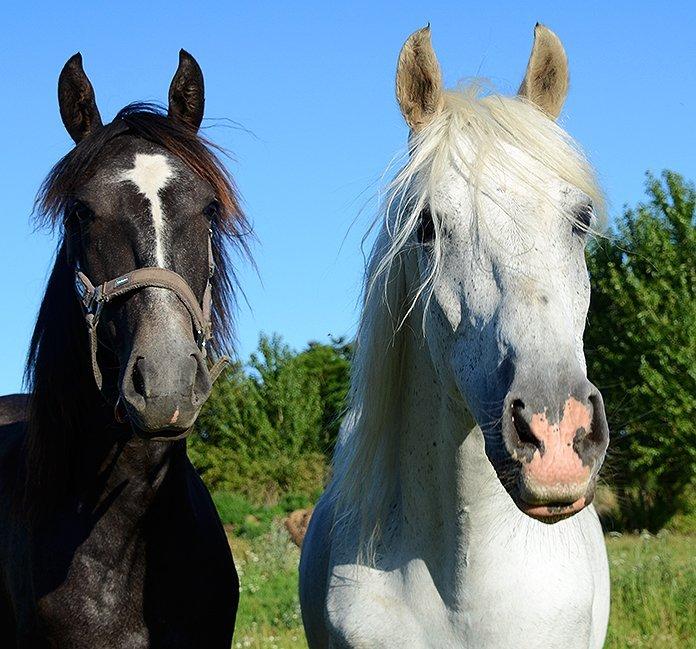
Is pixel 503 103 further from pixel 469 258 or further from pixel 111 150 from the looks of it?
pixel 111 150

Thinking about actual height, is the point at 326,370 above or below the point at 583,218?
above

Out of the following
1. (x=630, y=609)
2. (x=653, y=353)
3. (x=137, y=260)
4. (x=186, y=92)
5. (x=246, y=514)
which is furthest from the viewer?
(x=653, y=353)

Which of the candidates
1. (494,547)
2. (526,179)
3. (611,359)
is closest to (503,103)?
(526,179)

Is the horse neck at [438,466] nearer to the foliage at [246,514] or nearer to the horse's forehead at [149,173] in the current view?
the horse's forehead at [149,173]

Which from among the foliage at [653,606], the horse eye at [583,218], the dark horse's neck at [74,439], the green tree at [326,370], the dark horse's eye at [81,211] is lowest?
the foliage at [653,606]

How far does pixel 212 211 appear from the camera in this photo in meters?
3.68

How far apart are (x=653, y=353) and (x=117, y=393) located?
76.0ft

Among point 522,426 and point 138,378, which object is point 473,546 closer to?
point 522,426

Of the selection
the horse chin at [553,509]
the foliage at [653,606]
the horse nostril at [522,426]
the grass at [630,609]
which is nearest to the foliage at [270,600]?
the grass at [630,609]

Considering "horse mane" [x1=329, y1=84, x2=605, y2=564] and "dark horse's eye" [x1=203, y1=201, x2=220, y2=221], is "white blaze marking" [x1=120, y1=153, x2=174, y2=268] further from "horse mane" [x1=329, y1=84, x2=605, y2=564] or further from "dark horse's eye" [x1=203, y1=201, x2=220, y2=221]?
"horse mane" [x1=329, y1=84, x2=605, y2=564]

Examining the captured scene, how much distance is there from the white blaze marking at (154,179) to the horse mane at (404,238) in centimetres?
72

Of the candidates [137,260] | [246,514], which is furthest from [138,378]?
[246,514]

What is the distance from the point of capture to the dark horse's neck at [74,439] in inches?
146

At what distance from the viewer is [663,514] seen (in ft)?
84.0
